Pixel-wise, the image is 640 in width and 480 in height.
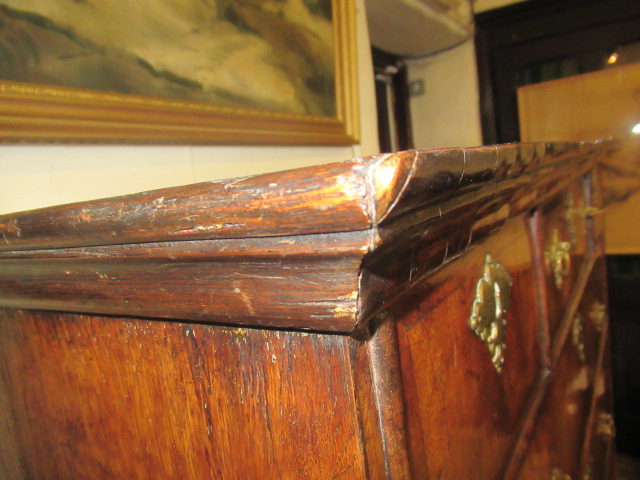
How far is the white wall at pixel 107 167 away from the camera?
534 mm

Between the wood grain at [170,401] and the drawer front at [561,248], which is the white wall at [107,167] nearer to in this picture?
the wood grain at [170,401]

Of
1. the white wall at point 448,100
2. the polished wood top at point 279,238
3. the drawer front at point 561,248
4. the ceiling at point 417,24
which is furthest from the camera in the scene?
the white wall at point 448,100

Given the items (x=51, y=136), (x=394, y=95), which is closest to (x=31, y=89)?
(x=51, y=136)

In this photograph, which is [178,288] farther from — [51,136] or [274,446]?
[51,136]

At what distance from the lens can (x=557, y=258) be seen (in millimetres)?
664

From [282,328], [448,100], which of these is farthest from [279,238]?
[448,100]

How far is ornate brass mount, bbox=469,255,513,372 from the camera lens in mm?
377

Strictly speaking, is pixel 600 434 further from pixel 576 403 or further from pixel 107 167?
pixel 107 167

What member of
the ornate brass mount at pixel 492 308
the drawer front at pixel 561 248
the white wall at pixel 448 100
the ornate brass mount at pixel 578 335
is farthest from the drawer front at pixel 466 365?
the white wall at pixel 448 100

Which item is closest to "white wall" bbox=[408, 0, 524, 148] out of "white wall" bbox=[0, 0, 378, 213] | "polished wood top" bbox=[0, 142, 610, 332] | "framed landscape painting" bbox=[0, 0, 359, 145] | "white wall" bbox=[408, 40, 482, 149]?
"white wall" bbox=[408, 40, 482, 149]

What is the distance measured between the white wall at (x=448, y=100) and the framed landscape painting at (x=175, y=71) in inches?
46.2

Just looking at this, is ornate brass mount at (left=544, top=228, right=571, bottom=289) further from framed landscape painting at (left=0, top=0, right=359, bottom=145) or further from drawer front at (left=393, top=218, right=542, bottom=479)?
framed landscape painting at (left=0, top=0, right=359, bottom=145)

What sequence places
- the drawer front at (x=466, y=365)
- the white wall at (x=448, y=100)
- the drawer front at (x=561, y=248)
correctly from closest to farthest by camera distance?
the drawer front at (x=466, y=365)
the drawer front at (x=561, y=248)
the white wall at (x=448, y=100)

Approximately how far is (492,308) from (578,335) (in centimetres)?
52
